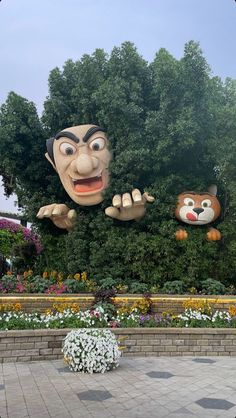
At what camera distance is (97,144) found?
40.8ft

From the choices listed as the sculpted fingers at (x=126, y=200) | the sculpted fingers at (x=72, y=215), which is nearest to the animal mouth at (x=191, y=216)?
the sculpted fingers at (x=126, y=200)

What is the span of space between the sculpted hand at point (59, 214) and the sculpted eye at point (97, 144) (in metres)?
1.96

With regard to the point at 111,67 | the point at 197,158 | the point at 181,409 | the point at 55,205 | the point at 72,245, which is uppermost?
the point at 111,67

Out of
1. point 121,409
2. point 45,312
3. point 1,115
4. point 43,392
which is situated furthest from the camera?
point 1,115

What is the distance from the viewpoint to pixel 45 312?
32.0 ft

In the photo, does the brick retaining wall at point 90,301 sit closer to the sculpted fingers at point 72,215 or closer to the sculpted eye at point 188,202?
the sculpted eye at point 188,202

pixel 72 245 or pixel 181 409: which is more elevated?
pixel 72 245

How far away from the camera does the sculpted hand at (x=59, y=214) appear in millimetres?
12914

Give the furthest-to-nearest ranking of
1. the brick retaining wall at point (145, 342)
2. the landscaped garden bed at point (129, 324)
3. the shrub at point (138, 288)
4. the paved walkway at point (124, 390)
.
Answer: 1. the shrub at point (138, 288)
2. the landscaped garden bed at point (129, 324)
3. the brick retaining wall at point (145, 342)
4. the paved walkway at point (124, 390)

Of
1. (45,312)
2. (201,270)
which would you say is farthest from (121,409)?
(201,270)

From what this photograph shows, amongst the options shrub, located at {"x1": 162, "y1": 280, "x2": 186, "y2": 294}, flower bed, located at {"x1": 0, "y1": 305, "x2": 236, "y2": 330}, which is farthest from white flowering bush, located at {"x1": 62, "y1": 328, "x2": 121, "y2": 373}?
shrub, located at {"x1": 162, "y1": 280, "x2": 186, "y2": 294}

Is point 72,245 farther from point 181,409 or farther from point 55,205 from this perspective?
point 181,409

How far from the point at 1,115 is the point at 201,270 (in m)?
7.85

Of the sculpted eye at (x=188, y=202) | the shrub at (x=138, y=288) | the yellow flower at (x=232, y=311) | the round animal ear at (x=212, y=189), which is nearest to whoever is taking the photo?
the yellow flower at (x=232, y=311)
